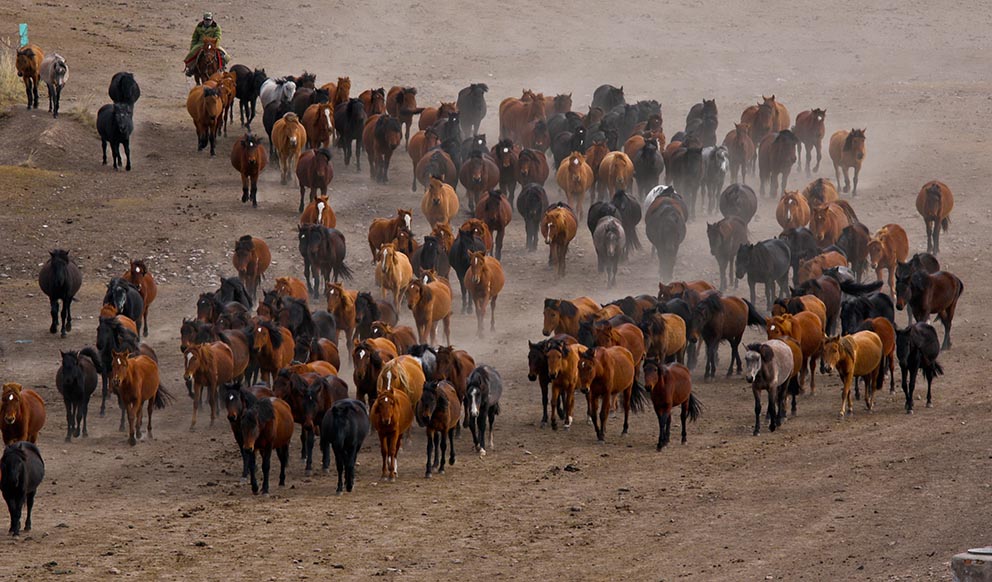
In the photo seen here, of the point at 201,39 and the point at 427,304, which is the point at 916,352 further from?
the point at 201,39

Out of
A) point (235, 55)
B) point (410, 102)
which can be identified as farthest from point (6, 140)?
point (235, 55)

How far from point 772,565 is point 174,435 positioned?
8.45m

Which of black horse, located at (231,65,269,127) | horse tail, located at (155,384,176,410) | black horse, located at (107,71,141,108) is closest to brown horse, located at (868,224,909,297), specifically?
horse tail, located at (155,384,176,410)

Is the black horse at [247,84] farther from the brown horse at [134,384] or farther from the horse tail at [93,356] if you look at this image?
the brown horse at [134,384]

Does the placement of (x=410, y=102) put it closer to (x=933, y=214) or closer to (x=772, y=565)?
(x=933, y=214)

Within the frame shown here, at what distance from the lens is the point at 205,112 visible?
32.1 meters

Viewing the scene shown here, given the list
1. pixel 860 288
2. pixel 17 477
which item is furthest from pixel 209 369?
pixel 860 288

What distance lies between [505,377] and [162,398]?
485 centimetres

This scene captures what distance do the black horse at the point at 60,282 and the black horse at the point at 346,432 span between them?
758 centimetres

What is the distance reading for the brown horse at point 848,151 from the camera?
31219 millimetres

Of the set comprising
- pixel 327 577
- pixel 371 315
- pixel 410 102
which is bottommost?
pixel 327 577

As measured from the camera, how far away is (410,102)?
112ft

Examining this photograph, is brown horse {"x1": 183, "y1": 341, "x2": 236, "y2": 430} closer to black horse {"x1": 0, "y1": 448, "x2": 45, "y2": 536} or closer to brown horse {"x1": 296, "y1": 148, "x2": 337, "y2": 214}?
black horse {"x1": 0, "y1": 448, "x2": 45, "y2": 536}

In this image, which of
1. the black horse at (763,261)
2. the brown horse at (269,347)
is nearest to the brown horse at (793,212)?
the black horse at (763,261)
